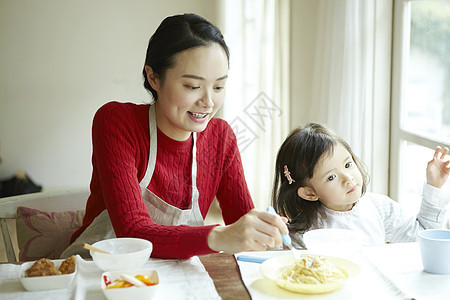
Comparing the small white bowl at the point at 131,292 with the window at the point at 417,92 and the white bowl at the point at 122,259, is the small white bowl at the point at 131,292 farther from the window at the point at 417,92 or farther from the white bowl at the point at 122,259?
the window at the point at 417,92

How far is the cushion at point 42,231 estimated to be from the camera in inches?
70.1

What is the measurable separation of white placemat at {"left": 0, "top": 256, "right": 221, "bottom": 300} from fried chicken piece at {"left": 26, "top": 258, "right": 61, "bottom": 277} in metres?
0.04

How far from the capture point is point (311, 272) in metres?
1.15

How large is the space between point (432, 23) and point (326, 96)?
0.79 meters

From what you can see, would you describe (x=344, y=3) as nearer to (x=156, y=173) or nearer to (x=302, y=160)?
(x=302, y=160)

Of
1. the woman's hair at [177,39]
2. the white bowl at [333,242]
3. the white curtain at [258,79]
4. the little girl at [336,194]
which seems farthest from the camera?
the white curtain at [258,79]

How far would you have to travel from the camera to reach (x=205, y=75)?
147cm

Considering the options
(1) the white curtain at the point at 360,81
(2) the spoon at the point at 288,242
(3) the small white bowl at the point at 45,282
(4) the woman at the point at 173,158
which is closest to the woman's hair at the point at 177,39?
(4) the woman at the point at 173,158

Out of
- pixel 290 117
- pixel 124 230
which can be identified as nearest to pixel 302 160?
pixel 124 230

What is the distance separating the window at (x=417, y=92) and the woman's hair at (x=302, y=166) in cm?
82

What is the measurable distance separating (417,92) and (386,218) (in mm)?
1009

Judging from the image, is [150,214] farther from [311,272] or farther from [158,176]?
[311,272]

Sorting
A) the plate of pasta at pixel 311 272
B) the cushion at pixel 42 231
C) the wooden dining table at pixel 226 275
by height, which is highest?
the plate of pasta at pixel 311 272

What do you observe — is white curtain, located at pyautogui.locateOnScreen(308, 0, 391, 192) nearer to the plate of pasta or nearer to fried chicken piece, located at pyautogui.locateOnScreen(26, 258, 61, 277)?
the plate of pasta
